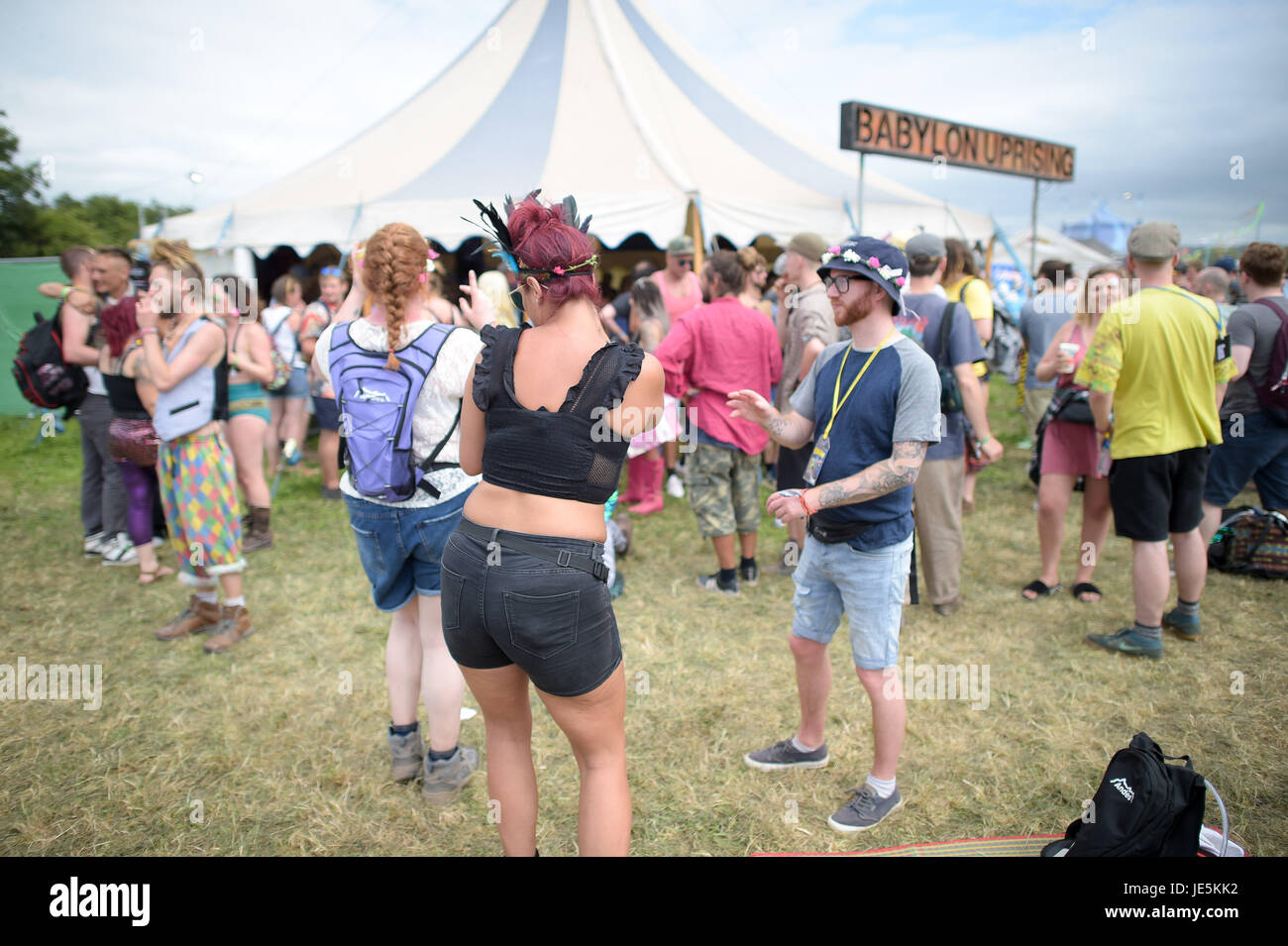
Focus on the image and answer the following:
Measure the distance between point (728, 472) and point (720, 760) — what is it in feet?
6.56

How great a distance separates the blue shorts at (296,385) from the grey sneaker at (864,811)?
6140 mm

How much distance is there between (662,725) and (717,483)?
68.1 inches

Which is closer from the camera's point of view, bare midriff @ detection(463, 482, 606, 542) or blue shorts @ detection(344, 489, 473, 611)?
bare midriff @ detection(463, 482, 606, 542)

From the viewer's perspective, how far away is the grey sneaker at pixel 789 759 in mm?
2994

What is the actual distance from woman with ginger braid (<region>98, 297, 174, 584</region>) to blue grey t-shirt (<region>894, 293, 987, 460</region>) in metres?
4.18

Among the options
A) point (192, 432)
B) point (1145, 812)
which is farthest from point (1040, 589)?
point (192, 432)

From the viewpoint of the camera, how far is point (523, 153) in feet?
30.3

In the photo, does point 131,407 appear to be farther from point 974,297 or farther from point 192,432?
point 974,297

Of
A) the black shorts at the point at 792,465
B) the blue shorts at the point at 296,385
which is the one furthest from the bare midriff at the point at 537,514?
the blue shorts at the point at 296,385

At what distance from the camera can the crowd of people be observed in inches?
70.7

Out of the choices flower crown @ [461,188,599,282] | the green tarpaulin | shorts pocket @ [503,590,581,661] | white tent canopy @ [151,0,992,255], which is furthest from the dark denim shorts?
the green tarpaulin

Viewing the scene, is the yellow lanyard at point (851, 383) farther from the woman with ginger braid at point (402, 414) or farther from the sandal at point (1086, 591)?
the sandal at point (1086, 591)

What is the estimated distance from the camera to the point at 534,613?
1.72 metres

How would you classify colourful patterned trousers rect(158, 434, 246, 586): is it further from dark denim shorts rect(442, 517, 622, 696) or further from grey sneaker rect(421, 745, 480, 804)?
dark denim shorts rect(442, 517, 622, 696)
